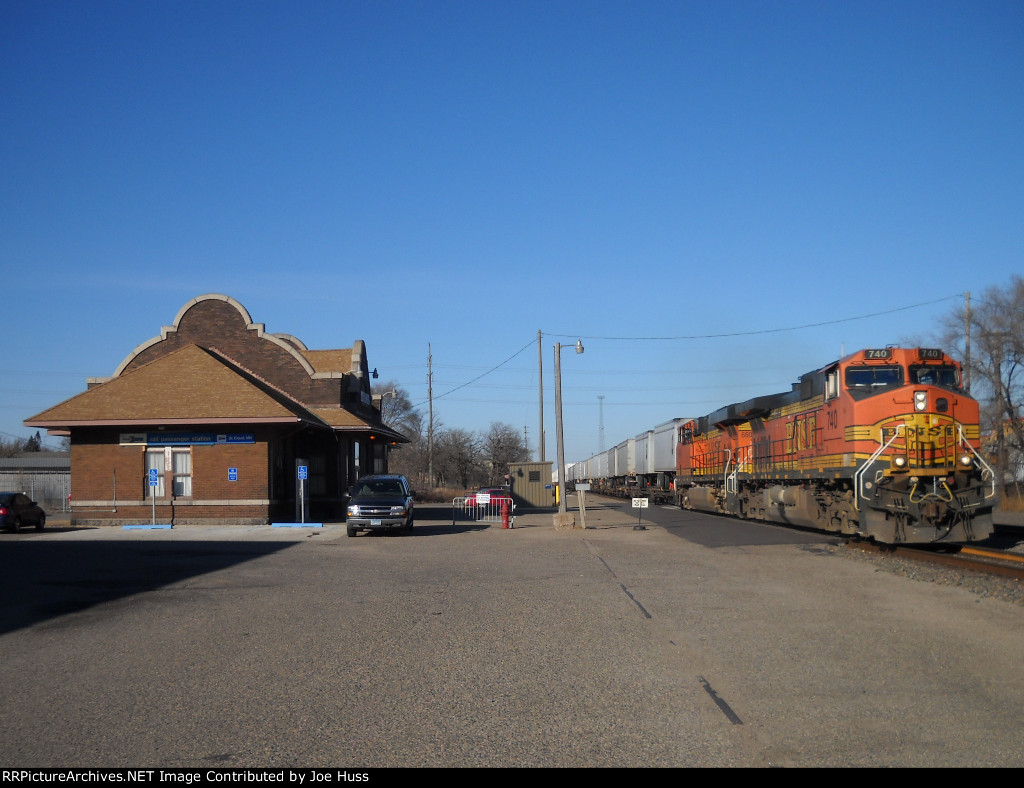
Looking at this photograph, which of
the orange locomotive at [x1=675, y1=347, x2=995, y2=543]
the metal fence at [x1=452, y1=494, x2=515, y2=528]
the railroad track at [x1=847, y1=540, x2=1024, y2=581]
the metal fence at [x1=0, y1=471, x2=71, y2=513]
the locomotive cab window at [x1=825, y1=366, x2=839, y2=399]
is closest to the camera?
the railroad track at [x1=847, y1=540, x2=1024, y2=581]

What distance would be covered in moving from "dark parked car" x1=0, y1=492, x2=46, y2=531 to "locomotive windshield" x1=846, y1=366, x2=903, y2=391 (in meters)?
25.7

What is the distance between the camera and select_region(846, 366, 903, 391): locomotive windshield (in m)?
17.4

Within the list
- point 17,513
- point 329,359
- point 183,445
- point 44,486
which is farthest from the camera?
point 44,486

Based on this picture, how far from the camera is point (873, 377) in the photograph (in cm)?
1761

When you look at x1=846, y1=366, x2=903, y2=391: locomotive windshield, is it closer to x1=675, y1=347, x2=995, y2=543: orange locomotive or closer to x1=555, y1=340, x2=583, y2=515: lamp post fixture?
x1=675, y1=347, x2=995, y2=543: orange locomotive

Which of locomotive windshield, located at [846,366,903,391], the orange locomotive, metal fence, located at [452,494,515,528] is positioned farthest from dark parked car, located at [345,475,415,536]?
locomotive windshield, located at [846,366,903,391]

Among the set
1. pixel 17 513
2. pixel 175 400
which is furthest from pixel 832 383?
pixel 17 513

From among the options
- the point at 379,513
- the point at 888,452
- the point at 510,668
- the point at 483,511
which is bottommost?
the point at 483,511

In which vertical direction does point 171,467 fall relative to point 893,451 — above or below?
below

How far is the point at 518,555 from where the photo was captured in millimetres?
19453

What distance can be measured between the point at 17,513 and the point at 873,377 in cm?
2628

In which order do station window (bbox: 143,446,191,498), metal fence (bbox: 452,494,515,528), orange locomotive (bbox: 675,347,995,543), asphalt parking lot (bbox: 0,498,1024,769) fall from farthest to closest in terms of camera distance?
metal fence (bbox: 452,494,515,528), station window (bbox: 143,446,191,498), orange locomotive (bbox: 675,347,995,543), asphalt parking lot (bbox: 0,498,1024,769)

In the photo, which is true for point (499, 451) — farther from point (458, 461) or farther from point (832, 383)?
point (832, 383)
